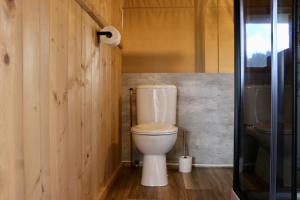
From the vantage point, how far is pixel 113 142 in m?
2.87

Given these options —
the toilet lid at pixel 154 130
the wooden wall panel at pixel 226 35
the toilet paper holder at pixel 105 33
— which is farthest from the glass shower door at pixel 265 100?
the wooden wall panel at pixel 226 35

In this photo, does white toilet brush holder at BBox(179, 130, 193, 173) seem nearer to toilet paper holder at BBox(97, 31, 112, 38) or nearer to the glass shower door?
the glass shower door

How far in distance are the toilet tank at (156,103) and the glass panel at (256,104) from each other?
3.95 ft

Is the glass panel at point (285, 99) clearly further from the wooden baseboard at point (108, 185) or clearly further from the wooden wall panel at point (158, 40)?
the wooden wall panel at point (158, 40)

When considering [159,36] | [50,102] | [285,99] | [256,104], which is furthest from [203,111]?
[50,102]

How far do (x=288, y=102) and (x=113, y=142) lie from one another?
185cm

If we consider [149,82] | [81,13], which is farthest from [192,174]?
[81,13]

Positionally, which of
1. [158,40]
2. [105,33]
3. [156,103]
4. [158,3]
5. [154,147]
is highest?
[158,3]

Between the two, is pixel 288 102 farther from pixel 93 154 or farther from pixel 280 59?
pixel 93 154

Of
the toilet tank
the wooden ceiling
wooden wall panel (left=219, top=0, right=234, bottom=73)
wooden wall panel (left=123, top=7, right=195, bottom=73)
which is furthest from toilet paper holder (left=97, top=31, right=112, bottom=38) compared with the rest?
wooden wall panel (left=219, top=0, right=234, bottom=73)

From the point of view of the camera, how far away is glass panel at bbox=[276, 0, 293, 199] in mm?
1335

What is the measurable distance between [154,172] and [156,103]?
77 cm

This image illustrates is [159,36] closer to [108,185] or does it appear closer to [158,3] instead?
[158,3]

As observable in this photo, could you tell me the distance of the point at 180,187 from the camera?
8.57 ft
